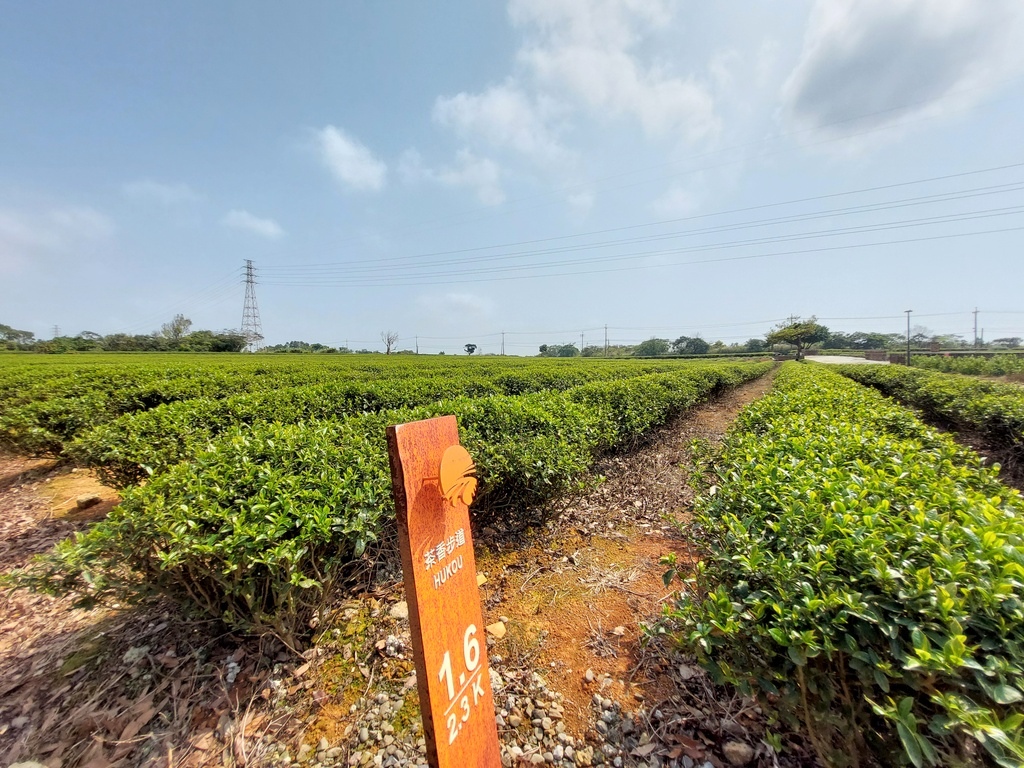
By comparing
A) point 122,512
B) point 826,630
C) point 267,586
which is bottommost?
point 267,586

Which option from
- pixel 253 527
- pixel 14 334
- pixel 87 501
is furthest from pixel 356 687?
pixel 14 334

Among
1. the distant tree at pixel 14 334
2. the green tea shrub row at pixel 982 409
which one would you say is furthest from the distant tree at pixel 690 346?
the distant tree at pixel 14 334

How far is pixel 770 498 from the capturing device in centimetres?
208

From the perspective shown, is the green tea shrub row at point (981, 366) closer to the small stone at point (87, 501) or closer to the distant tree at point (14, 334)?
the small stone at point (87, 501)

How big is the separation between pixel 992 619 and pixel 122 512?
3.54 m

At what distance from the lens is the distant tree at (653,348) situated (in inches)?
2595

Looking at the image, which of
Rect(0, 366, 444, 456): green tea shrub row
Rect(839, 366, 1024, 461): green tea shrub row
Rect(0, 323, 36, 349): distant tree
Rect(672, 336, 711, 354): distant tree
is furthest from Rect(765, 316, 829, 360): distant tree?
Rect(0, 323, 36, 349): distant tree

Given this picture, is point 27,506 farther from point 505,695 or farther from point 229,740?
point 505,695

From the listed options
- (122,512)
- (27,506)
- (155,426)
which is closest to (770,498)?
(122,512)

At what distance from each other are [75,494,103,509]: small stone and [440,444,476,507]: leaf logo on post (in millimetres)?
5517

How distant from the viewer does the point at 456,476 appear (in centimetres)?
130

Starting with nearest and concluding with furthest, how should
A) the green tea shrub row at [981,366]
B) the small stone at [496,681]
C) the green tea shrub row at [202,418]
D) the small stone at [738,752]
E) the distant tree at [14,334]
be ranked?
1. the small stone at [738,752]
2. the small stone at [496,681]
3. the green tea shrub row at [202,418]
4. the green tea shrub row at [981,366]
5. the distant tree at [14,334]

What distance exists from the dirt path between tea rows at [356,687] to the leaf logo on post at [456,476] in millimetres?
1256

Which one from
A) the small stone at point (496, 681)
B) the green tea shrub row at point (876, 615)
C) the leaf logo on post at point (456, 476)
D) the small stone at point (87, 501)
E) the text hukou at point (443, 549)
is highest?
the leaf logo on post at point (456, 476)
